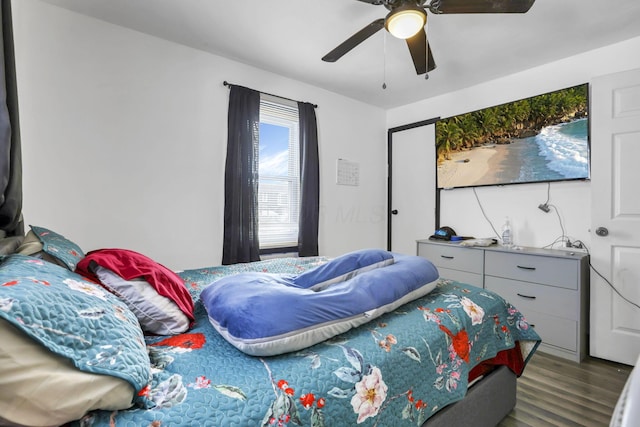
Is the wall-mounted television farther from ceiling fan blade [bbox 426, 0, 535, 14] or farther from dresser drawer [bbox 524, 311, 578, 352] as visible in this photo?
ceiling fan blade [bbox 426, 0, 535, 14]

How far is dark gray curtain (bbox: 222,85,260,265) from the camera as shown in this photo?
280 centimetres

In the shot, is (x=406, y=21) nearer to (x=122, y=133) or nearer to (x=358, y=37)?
(x=358, y=37)

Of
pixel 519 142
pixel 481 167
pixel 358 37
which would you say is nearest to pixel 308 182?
pixel 358 37

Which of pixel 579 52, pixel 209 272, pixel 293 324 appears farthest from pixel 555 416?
pixel 579 52

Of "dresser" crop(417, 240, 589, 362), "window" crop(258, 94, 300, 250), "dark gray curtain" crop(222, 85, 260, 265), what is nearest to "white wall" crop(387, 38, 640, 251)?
"dresser" crop(417, 240, 589, 362)

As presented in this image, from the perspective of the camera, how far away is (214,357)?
90 cm

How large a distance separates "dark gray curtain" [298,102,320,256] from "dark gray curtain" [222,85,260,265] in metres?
0.52

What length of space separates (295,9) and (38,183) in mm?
→ 2092

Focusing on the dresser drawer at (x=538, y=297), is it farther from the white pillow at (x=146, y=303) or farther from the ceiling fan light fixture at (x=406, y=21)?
the white pillow at (x=146, y=303)

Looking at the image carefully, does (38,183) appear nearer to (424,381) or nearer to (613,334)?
(424,381)

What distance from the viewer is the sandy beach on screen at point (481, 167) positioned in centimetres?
299

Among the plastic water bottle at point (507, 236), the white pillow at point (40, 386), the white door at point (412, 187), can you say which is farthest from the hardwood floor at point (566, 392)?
the white pillow at point (40, 386)

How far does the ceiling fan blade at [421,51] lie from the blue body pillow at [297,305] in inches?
57.7

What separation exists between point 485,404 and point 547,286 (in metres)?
1.50
